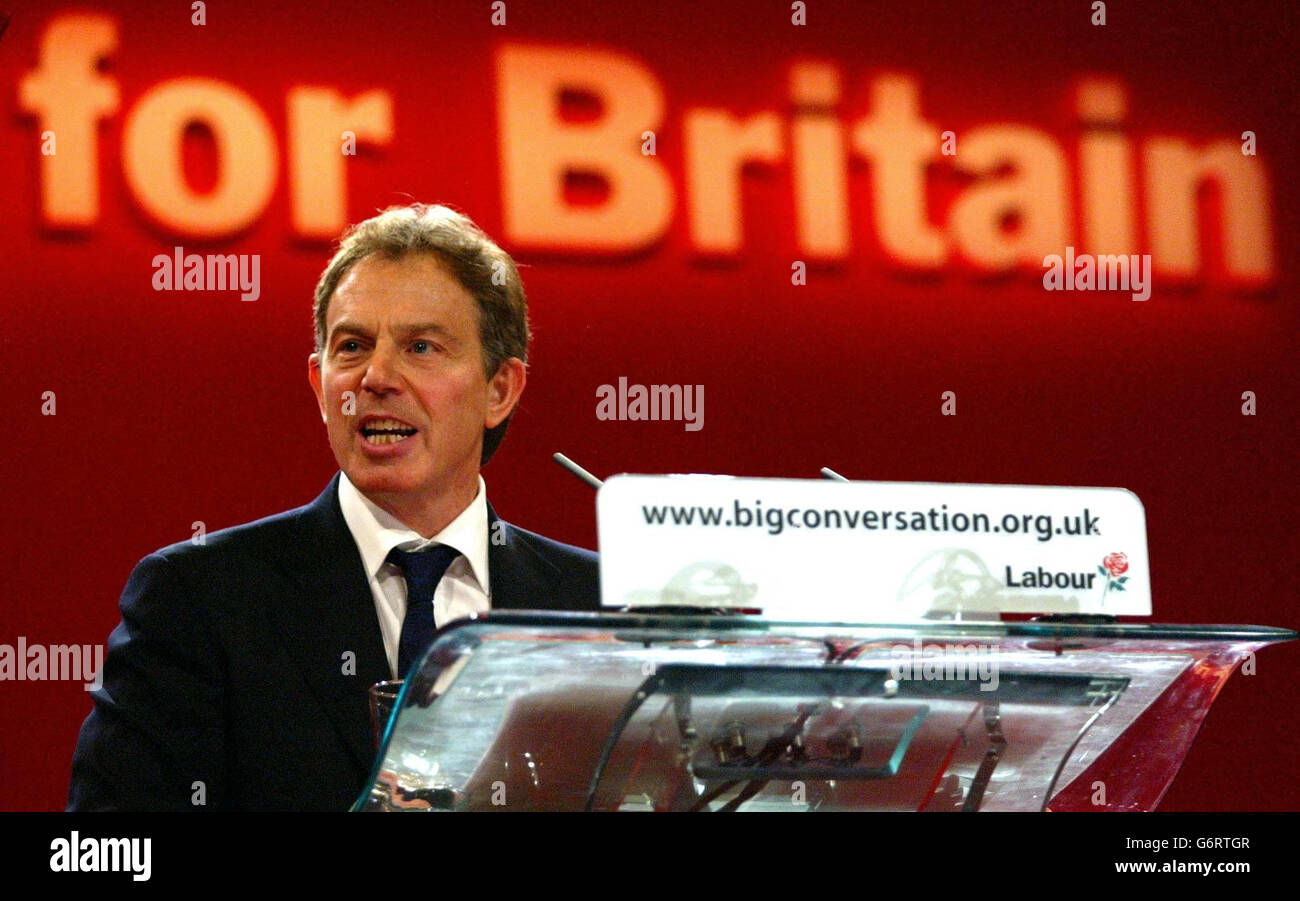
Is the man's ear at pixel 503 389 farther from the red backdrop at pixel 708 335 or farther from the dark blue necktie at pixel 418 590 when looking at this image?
the red backdrop at pixel 708 335

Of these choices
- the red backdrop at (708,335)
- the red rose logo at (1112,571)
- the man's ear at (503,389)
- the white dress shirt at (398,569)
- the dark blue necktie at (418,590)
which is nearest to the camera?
the red rose logo at (1112,571)

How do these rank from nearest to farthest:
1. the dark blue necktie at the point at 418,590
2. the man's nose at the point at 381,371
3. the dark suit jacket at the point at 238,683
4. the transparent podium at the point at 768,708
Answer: the transparent podium at the point at 768,708
the dark suit jacket at the point at 238,683
the dark blue necktie at the point at 418,590
the man's nose at the point at 381,371

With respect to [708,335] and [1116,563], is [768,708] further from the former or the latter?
[708,335]

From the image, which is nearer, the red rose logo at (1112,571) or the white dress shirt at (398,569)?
the red rose logo at (1112,571)

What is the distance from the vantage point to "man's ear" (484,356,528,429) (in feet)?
8.57

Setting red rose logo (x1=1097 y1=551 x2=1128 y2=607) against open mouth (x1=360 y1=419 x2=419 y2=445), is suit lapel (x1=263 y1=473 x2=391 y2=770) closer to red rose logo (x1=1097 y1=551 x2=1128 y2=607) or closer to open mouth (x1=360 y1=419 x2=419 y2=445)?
open mouth (x1=360 y1=419 x2=419 y2=445)

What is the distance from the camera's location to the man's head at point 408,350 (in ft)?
7.71

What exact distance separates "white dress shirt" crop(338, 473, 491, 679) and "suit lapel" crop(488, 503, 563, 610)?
0.02 metres

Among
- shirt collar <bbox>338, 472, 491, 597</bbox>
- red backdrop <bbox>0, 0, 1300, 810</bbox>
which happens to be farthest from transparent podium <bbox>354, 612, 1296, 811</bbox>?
red backdrop <bbox>0, 0, 1300, 810</bbox>

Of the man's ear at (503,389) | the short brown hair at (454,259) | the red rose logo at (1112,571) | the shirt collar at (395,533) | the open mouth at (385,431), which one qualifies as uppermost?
the short brown hair at (454,259)

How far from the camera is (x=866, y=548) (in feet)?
5.17

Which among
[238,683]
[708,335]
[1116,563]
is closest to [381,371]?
[238,683]

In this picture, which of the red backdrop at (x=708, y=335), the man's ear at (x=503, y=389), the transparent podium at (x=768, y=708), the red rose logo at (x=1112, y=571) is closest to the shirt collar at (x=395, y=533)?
the man's ear at (x=503, y=389)

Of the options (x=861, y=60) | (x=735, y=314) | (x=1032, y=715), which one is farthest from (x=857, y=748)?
(x=861, y=60)
